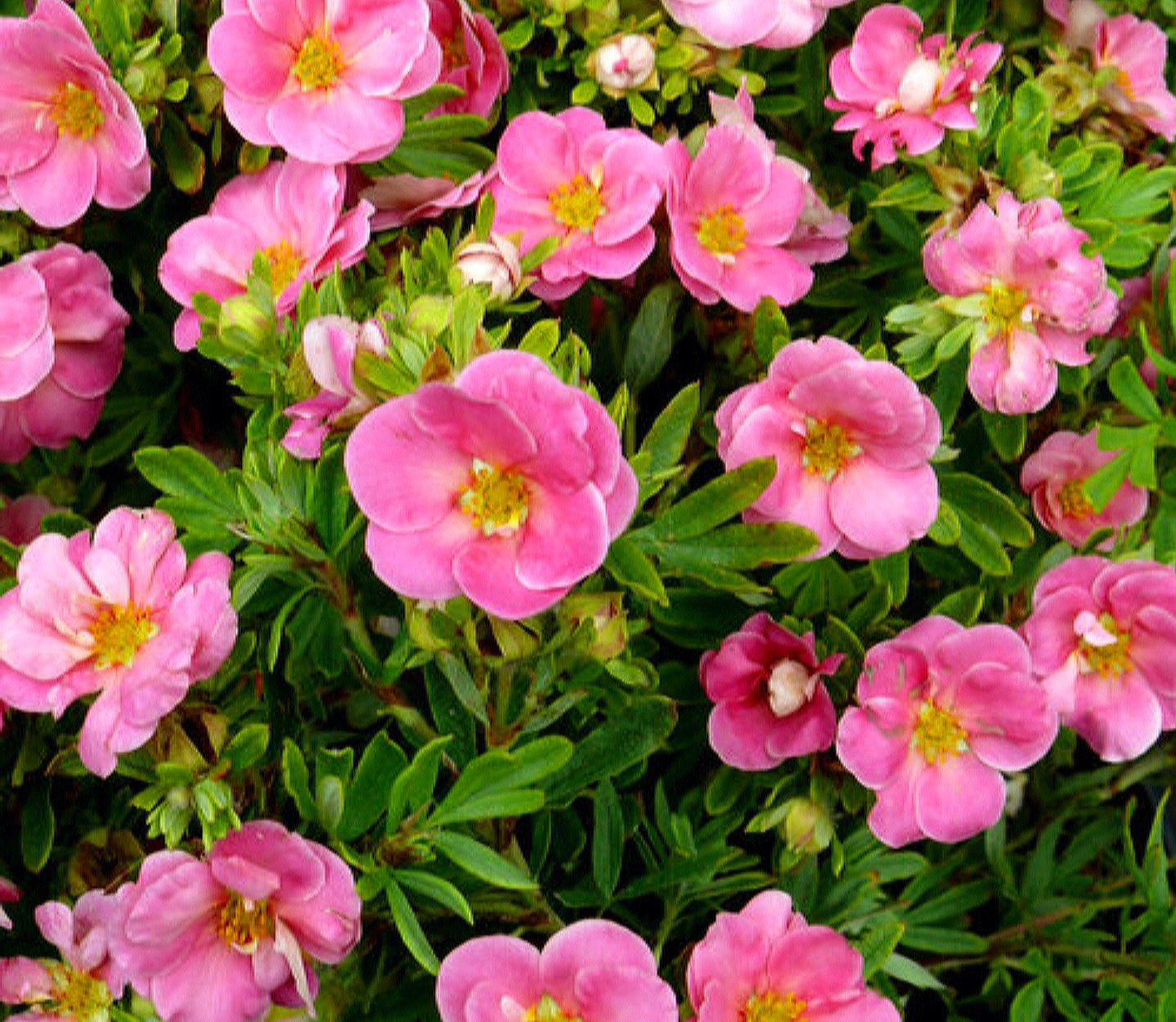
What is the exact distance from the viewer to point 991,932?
4.43 ft

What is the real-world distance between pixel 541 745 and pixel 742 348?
380 millimetres

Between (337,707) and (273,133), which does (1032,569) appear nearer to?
(337,707)

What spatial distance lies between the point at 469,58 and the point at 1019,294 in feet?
1.49

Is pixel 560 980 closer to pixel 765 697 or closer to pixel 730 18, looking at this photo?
pixel 765 697

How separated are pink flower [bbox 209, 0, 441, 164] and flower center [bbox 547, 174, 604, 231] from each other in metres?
0.13

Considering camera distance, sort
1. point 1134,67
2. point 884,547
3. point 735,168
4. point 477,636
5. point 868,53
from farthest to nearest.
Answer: point 1134,67
point 868,53
point 735,168
point 884,547
point 477,636

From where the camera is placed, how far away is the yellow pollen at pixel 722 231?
→ 3.55 feet

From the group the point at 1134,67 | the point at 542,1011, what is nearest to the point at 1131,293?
the point at 1134,67

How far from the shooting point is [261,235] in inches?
42.1

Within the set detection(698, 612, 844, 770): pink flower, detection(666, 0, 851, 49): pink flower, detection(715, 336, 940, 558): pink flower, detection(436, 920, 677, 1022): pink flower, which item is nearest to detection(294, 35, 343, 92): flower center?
detection(666, 0, 851, 49): pink flower

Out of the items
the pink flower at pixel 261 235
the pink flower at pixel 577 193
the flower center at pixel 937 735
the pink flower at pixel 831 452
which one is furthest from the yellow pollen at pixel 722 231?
the flower center at pixel 937 735

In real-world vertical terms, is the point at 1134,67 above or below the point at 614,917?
above

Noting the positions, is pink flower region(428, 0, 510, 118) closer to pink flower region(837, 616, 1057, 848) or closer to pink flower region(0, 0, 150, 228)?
pink flower region(0, 0, 150, 228)

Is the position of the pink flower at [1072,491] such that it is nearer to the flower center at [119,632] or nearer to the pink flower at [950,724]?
the pink flower at [950,724]
